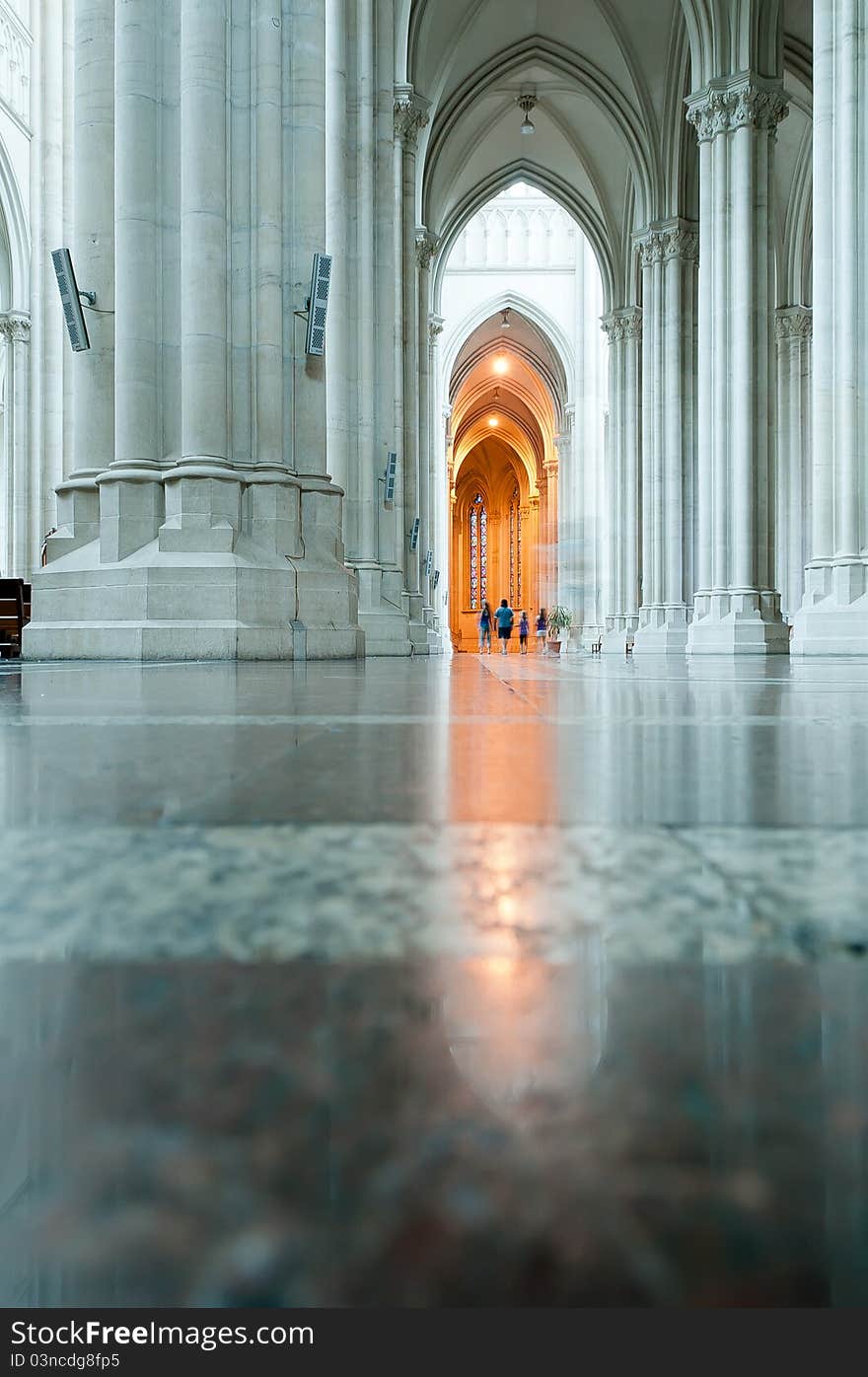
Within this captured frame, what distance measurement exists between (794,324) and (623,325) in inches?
146

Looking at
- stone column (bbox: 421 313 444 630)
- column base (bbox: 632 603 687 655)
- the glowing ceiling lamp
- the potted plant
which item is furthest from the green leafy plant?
the glowing ceiling lamp

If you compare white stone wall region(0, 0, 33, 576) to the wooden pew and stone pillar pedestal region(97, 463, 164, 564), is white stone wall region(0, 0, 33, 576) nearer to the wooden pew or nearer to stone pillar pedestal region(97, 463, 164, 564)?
the wooden pew

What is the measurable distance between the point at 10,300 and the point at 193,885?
64.0 ft

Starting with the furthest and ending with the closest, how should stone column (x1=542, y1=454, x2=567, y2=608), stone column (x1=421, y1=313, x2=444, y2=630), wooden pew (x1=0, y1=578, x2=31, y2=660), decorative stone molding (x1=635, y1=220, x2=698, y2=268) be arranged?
stone column (x1=542, y1=454, x2=567, y2=608) → stone column (x1=421, y1=313, x2=444, y2=630) → decorative stone molding (x1=635, y1=220, x2=698, y2=268) → wooden pew (x1=0, y1=578, x2=31, y2=660)

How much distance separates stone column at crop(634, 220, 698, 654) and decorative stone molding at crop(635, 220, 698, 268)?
2 centimetres

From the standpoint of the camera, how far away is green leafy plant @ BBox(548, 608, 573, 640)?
27375 mm

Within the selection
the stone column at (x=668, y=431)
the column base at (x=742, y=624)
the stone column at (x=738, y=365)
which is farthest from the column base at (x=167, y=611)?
the stone column at (x=668, y=431)

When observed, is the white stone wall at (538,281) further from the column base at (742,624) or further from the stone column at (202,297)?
the stone column at (202,297)

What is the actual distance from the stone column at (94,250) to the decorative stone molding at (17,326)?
1159cm

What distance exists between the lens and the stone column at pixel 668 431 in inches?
672

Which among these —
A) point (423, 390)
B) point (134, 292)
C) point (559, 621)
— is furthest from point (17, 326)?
point (559, 621)

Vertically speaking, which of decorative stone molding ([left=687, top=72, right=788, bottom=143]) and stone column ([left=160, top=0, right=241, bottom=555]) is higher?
decorative stone molding ([left=687, top=72, right=788, bottom=143])

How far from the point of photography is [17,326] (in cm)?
1728

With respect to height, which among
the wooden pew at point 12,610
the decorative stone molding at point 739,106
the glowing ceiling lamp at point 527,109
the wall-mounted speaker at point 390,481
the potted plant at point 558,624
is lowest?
the wooden pew at point 12,610
